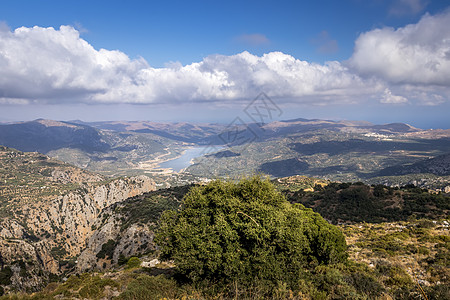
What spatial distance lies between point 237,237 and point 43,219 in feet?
385

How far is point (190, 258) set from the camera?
13.0m

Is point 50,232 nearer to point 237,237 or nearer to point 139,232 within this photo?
point 139,232

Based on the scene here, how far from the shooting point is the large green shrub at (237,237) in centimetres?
1270

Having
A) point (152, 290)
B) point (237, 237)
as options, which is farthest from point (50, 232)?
point (237, 237)

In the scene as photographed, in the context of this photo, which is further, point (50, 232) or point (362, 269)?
point (50, 232)

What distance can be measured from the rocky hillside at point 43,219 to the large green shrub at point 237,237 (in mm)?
51246

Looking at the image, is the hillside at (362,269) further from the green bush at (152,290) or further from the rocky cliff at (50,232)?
the rocky cliff at (50,232)

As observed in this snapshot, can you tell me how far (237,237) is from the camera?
44.2 feet

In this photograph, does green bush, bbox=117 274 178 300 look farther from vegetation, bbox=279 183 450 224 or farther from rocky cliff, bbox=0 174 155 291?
rocky cliff, bbox=0 174 155 291

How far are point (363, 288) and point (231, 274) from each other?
735 cm

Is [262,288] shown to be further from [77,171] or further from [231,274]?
[77,171]

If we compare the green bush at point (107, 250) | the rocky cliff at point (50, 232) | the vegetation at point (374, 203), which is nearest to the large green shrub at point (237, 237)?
the vegetation at point (374, 203)

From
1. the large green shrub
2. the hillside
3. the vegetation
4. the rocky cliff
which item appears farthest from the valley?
the large green shrub

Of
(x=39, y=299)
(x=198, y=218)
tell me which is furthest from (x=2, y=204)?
(x=198, y=218)
